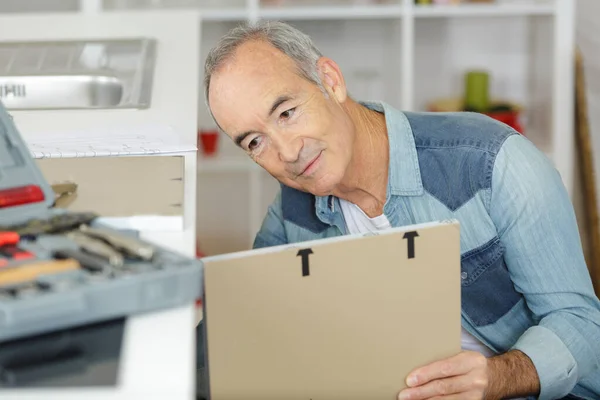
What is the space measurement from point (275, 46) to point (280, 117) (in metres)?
0.12

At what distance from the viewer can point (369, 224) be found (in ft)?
5.16

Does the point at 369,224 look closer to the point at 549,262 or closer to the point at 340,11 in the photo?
the point at 549,262

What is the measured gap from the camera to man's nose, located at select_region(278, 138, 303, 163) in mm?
1364

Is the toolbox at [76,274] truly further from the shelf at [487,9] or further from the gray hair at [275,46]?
the shelf at [487,9]

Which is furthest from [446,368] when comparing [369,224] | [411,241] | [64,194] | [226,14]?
[226,14]

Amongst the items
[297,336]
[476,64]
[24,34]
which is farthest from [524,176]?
[476,64]

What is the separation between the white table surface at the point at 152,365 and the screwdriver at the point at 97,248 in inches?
1.9

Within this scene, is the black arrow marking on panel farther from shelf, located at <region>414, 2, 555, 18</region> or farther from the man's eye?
shelf, located at <region>414, 2, 555, 18</region>

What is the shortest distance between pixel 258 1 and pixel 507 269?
1.90m

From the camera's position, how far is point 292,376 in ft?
3.55

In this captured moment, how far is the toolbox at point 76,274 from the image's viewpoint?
62cm

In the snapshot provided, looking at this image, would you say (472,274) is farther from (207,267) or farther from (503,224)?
(207,267)

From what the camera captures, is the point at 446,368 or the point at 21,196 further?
the point at 446,368

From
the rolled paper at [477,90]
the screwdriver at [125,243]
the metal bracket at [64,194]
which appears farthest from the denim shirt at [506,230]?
the rolled paper at [477,90]
